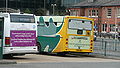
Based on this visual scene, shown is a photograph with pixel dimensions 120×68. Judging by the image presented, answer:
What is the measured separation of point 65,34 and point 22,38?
4819 mm

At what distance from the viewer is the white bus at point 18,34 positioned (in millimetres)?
21156

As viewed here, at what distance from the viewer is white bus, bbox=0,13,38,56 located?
21.2 meters

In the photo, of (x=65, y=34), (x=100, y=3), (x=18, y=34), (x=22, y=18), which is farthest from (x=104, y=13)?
(x=18, y=34)

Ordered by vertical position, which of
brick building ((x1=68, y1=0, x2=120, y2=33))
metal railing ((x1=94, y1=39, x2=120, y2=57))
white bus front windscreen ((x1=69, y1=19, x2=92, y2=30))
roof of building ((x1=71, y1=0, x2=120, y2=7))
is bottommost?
metal railing ((x1=94, y1=39, x2=120, y2=57))

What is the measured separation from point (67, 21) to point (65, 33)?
87cm

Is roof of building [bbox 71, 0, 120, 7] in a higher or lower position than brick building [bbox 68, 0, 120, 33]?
higher

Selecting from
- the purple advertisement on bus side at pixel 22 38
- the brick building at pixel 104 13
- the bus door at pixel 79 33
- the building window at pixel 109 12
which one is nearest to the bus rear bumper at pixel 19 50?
the purple advertisement on bus side at pixel 22 38

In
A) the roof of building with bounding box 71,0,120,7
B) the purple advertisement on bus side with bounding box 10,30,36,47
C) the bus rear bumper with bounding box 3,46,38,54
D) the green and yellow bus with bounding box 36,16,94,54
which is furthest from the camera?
the roof of building with bounding box 71,0,120,7

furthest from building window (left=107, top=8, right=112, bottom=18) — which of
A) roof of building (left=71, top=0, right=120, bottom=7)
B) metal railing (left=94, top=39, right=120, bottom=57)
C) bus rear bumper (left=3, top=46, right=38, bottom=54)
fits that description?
bus rear bumper (left=3, top=46, right=38, bottom=54)

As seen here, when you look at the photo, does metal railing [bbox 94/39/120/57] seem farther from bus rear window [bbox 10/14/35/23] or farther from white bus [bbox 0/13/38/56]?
bus rear window [bbox 10/14/35/23]

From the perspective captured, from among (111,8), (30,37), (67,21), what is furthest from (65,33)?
(111,8)

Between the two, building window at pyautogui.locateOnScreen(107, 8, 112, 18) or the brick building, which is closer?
the brick building

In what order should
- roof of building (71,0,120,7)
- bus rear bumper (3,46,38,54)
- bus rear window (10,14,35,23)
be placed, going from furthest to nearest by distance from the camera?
roof of building (71,0,120,7)
bus rear window (10,14,35,23)
bus rear bumper (3,46,38,54)

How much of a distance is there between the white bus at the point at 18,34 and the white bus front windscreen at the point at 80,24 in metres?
4.13
